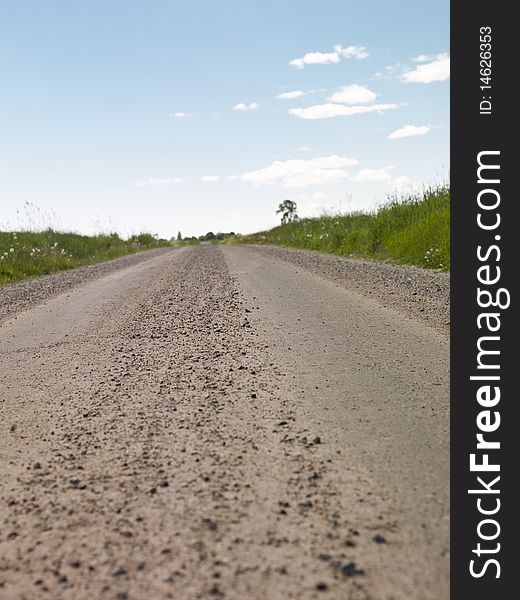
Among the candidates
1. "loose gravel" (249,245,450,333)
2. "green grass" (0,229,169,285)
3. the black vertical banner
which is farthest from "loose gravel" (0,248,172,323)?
the black vertical banner

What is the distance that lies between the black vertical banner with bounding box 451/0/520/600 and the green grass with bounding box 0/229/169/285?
10.6 metres

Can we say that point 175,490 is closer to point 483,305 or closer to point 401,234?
point 483,305

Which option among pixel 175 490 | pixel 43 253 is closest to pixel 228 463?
pixel 175 490

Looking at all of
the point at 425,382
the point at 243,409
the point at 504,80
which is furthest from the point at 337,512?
the point at 504,80

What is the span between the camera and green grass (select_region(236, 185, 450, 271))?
1140 cm

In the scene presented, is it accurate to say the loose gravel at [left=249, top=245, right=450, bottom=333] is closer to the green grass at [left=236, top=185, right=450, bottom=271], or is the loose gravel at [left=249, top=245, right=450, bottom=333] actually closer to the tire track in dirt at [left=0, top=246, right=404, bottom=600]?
the green grass at [left=236, top=185, right=450, bottom=271]

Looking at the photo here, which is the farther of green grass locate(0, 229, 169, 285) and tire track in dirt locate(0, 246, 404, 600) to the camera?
green grass locate(0, 229, 169, 285)

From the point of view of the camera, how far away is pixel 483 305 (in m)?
2.92

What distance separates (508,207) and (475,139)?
416 mm

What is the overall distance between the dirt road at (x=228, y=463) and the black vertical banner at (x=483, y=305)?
0.10 meters

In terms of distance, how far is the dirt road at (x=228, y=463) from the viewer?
5.70 feet

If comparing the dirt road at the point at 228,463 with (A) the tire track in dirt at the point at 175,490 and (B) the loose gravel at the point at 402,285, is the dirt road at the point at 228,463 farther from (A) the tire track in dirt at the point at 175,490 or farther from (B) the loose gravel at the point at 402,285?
(B) the loose gravel at the point at 402,285

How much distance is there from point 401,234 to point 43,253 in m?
9.42

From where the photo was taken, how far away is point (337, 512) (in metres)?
2.04
